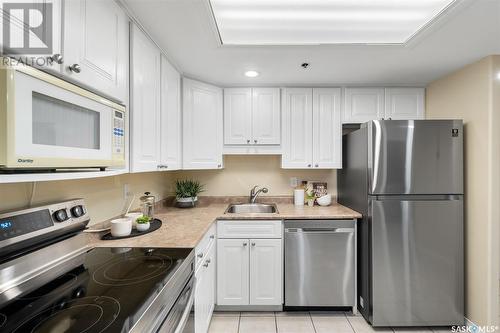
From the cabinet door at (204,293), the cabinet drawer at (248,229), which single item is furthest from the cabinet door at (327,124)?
the cabinet door at (204,293)

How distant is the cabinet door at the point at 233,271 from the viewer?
6.94 feet

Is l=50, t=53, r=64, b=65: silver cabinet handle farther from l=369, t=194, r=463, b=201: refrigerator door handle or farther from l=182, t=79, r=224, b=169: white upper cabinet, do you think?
l=369, t=194, r=463, b=201: refrigerator door handle

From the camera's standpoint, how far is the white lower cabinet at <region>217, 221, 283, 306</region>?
212 centimetres

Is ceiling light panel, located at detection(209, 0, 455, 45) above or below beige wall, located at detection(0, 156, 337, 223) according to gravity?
above

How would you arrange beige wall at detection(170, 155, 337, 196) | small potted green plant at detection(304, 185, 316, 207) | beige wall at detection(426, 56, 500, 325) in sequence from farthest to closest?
beige wall at detection(170, 155, 337, 196) → small potted green plant at detection(304, 185, 316, 207) → beige wall at detection(426, 56, 500, 325)

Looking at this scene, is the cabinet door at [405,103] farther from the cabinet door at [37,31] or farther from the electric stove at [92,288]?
the cabinet door at [37,31]

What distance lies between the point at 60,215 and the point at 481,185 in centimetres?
284

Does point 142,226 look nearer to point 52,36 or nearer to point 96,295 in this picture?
point 96,295

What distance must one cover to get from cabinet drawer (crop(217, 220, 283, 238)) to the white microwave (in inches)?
48.7

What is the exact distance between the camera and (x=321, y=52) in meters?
1.78

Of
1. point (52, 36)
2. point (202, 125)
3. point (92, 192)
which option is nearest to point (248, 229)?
point (202, 125)

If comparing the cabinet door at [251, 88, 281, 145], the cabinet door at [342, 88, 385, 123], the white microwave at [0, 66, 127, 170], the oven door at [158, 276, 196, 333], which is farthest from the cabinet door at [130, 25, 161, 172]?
the cabinet door at [342, 88, 385, 123]

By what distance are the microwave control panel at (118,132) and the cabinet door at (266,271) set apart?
4.58ft

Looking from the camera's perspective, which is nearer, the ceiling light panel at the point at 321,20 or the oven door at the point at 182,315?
the oven door at the point at 182,315
